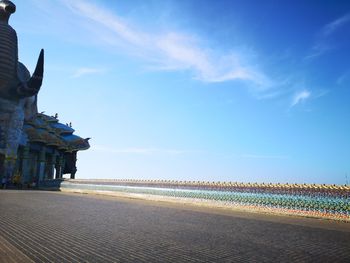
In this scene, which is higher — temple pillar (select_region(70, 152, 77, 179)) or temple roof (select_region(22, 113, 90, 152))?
temple roof (select_region(22, 113, 90, 152))

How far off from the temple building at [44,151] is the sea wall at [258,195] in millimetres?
16910

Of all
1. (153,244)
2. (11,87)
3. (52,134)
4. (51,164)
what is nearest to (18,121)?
(11,87)

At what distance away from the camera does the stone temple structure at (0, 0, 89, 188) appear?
2372 centimetres

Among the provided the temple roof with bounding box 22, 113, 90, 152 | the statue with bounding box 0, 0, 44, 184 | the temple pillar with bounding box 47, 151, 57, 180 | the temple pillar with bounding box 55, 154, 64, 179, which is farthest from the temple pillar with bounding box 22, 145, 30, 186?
the statue with bounding box 0, 0, 44, 184

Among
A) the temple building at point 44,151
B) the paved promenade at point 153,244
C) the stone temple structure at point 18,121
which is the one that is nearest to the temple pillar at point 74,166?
the temple building at point 44,151

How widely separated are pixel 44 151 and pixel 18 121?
12.2m

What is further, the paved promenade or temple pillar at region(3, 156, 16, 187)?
temple pillar at region(3, 156, 16, 187)

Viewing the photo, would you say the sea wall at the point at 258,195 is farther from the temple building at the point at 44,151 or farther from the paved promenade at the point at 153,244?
the temple building at the point at 44,151

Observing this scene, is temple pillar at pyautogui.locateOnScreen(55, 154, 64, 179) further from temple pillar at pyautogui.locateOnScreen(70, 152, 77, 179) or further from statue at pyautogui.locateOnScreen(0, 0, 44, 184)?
statue at pyautogui.locateOnScreen(0, 0, 44, 184)

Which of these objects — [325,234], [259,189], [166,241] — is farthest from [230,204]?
[166,241]

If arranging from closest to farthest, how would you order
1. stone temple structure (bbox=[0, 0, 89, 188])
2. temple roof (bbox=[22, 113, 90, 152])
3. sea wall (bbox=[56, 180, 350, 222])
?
sea wall (bbox=[56, 180, 350, 222])
stone temple structure (bbox=[0, 0, 89, 188])
temple roof (bbox=[22, 113, 90, 152])

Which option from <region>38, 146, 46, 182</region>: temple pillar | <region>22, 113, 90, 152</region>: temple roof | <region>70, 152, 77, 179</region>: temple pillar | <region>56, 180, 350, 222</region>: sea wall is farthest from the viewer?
<region>70, 152, 77, 179</region>: temple pillar

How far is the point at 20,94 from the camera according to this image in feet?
84.3

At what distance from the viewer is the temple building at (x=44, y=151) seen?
3494cm
